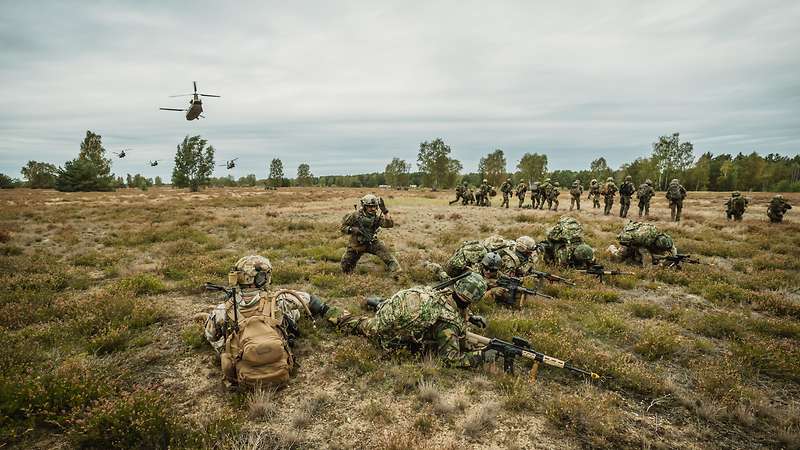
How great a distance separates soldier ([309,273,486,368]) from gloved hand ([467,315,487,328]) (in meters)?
0.39

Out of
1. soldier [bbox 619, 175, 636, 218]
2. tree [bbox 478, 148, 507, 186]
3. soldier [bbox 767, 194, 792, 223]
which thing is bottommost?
soldier [bbox 767, 194, 792, 223]

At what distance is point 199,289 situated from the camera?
852 centimetres

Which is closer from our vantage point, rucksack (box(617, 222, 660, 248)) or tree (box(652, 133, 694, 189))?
rucksack (box(617, 222, 660, 248))

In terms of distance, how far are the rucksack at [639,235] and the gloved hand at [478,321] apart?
7710mm

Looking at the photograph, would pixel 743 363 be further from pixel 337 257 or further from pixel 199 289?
pixel 199 289

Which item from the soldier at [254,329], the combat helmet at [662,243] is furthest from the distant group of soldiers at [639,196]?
the soldier at [254,329]

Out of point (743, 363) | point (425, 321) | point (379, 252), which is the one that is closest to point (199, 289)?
point (379, 252)

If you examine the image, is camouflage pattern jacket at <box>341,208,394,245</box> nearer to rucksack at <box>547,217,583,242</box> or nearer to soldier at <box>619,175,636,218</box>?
rucksack at <box>547,217,583,242</box>

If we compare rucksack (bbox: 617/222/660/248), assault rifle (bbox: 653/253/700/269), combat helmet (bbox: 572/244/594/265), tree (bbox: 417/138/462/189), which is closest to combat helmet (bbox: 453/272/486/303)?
combat helmet (bbox: 572/244/594/265)

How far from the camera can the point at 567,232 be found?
10727mm

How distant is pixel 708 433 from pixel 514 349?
2.31 m

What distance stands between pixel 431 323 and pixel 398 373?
88 centimetres

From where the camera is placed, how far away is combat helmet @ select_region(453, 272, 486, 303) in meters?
5.59

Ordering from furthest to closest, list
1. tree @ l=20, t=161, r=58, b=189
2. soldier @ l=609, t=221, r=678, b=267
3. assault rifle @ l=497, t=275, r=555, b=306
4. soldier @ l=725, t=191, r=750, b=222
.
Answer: tree @ l=20, t=161, r=58, b=189
soldier @ l=725, t=191, r=750, b=222
soldier @ l=609, t=221, r=678, b=267
assault rifle @ l=497, t=275, r=555, b=306
